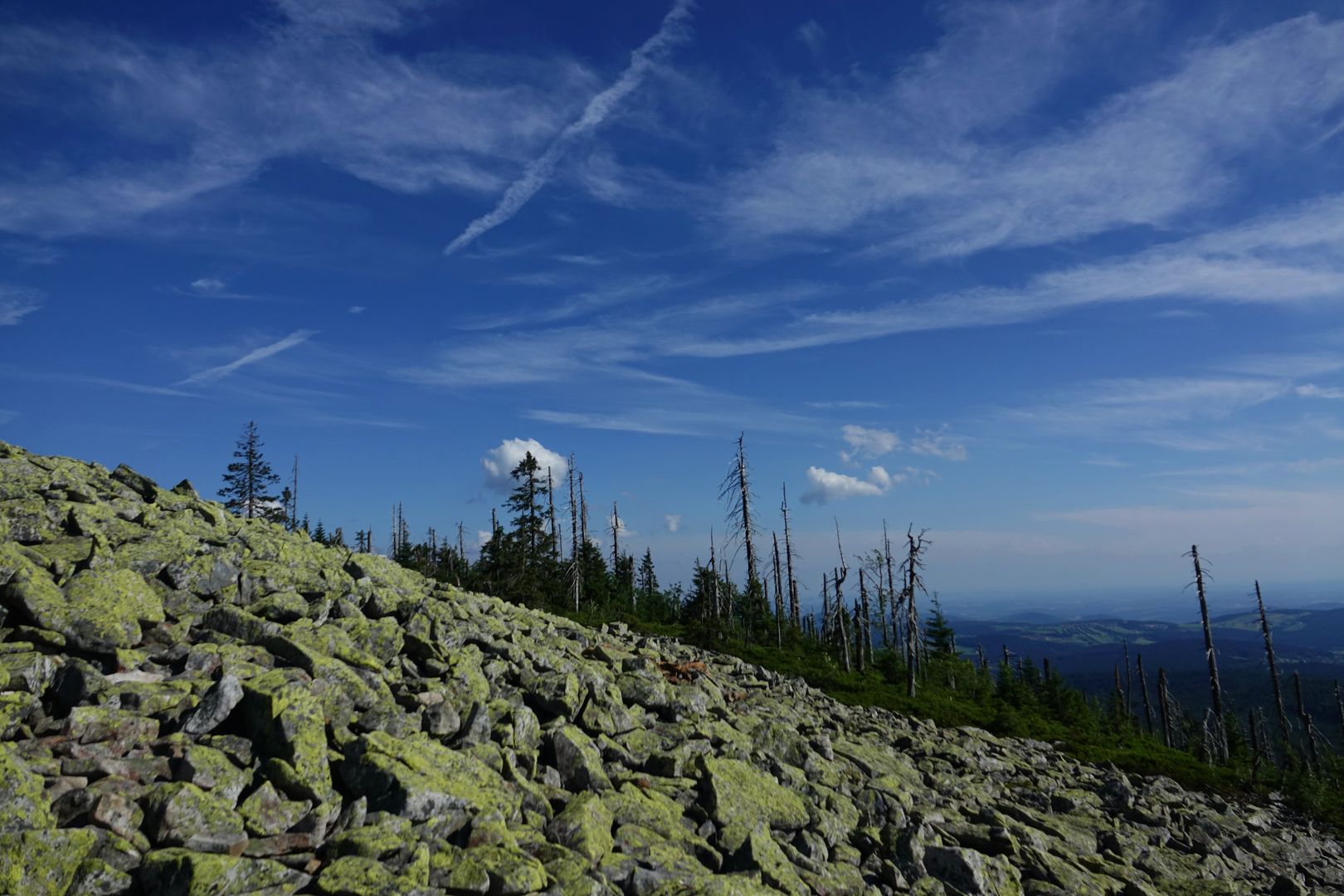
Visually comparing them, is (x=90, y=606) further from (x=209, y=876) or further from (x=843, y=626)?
(x=843, y=626)

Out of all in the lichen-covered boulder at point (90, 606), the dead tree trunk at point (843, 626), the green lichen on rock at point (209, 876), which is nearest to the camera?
the green lichen on rock at point (209, 876)

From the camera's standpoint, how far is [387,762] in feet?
33.9

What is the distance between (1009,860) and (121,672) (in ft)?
55.5

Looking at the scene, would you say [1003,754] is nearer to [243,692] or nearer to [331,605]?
[331,605]

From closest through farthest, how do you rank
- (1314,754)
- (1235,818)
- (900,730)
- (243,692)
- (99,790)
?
(99,790), (243,692), (1235,818), (900,730), (1314,754)

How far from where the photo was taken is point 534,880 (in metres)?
9.00

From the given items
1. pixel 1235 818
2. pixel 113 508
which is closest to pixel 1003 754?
pixel 1235 818

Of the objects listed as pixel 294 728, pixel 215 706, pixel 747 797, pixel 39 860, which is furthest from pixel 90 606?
pixel 747 797

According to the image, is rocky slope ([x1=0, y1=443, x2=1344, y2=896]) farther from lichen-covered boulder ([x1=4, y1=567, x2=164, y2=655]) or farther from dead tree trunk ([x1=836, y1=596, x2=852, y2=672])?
dead tree trunk ([x1=836, y1=596, x2=852, y2=672])

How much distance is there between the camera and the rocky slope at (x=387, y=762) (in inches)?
340

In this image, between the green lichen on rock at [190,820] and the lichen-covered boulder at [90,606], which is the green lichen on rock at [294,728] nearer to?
the green lichen on rock at [190,820]

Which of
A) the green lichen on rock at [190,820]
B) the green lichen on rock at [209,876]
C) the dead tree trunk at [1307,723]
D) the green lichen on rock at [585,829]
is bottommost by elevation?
the dead tree trunk at [1307,723]

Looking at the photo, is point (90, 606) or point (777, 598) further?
point (777, 598)

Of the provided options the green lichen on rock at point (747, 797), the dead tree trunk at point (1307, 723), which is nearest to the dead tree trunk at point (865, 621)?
the dead tree trunk at point (1307, 723)
